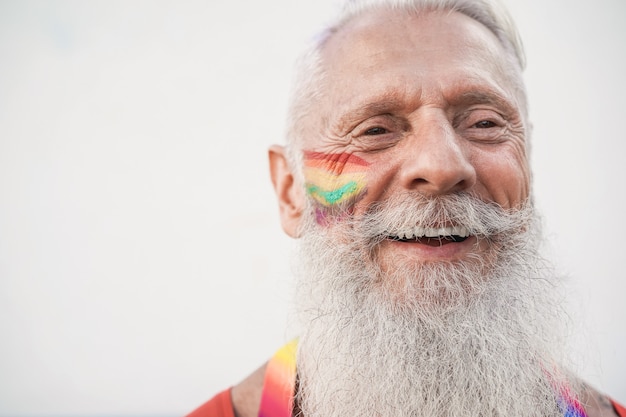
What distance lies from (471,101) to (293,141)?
0.85 metres

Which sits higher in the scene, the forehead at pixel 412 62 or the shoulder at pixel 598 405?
the forehead at pixel 412 62

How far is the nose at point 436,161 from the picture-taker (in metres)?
1.55

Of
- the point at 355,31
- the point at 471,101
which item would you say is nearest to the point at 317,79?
the point at 355,31

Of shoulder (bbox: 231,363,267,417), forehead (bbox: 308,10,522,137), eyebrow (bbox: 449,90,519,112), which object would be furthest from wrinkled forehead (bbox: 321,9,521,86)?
shoulder (bbox: 231,363,267,417)

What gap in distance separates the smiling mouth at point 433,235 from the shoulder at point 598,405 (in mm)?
1072

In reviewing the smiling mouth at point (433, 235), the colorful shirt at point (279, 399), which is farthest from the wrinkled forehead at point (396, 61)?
the colorful shirt at point (279, 399)

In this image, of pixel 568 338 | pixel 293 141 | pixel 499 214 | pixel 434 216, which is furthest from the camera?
pixel 293 141

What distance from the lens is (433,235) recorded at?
5.26ft

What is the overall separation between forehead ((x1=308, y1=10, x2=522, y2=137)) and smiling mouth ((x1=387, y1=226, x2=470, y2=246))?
1.65ft

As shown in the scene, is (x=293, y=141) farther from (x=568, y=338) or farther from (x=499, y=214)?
(x=568, y=338)

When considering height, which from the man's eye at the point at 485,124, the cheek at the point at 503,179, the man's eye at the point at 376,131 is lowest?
the cheek at the point at 503,179

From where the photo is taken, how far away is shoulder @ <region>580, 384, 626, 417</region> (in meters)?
2.01

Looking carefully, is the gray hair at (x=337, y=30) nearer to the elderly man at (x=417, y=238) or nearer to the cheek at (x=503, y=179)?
the elderly man at (x=417, y=238)

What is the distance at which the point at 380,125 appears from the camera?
5.88ft
